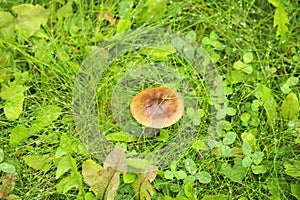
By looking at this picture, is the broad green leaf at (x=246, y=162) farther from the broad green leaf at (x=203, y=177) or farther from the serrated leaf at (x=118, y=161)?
the serrated leaf at (x=118, y=161)

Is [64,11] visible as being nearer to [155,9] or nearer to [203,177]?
[155,9]

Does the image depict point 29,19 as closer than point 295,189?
No

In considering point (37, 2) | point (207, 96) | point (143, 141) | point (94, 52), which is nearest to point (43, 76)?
point (94, 52)

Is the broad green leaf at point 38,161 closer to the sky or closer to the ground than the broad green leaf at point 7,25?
closer to the ground

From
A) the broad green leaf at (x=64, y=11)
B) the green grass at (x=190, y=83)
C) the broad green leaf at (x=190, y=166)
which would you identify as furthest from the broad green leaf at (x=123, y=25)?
the broad green leaf at (x=190, y=166)

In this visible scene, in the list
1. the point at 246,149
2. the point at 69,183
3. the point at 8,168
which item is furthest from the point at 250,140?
the point at 8,168

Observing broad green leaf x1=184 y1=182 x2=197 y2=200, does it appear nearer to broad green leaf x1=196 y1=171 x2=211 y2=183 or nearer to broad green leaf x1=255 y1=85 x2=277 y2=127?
broad green leaf x1=196 y1=171 x2=211 y2=183

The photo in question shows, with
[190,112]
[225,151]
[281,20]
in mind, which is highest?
[281,20]

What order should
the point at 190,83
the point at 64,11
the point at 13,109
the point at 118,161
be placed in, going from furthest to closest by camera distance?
1. the point at 64,11
2. the point at 190,83
3. the point at 13,109
4. the point at 118,161
